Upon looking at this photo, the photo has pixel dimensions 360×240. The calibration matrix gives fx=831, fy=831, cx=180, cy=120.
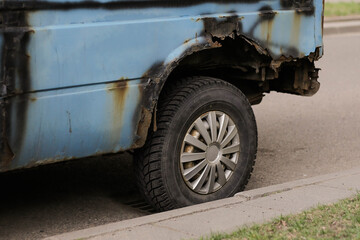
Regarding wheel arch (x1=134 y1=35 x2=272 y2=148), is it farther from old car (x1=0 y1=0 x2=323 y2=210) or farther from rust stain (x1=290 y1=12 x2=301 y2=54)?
rust stain (x1=290 y1=12 x2=301 y2=54)

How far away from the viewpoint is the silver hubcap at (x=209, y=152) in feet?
17.0

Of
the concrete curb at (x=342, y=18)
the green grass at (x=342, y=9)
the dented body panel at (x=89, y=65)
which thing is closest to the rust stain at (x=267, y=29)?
the dented body panel at (x=89, y=65)

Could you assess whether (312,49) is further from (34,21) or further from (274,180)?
(34,21)

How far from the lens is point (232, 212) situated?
15.4ft

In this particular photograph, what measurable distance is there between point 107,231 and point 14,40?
1105 millimetres

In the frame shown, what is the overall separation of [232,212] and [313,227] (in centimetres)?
50

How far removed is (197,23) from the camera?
5102 millimetres

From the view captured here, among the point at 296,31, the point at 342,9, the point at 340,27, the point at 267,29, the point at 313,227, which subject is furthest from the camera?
the point at 342,9

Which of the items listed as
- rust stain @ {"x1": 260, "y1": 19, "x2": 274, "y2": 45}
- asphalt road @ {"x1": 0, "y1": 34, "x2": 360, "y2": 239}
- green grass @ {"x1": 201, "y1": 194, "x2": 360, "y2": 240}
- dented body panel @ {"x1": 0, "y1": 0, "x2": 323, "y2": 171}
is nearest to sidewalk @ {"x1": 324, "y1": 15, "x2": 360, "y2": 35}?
asphalt road @ {"x1": 0, "y1": 34, "x2": 360, "y2": 239}

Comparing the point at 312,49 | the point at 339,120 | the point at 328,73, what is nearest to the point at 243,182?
the point at 312,49

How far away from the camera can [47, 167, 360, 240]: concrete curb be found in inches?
171

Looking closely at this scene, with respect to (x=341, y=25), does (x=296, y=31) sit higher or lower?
higher

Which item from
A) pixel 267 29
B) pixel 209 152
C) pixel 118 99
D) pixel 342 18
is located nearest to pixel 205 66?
pixel 267 29

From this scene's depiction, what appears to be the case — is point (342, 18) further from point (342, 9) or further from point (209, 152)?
point (209, 152)
